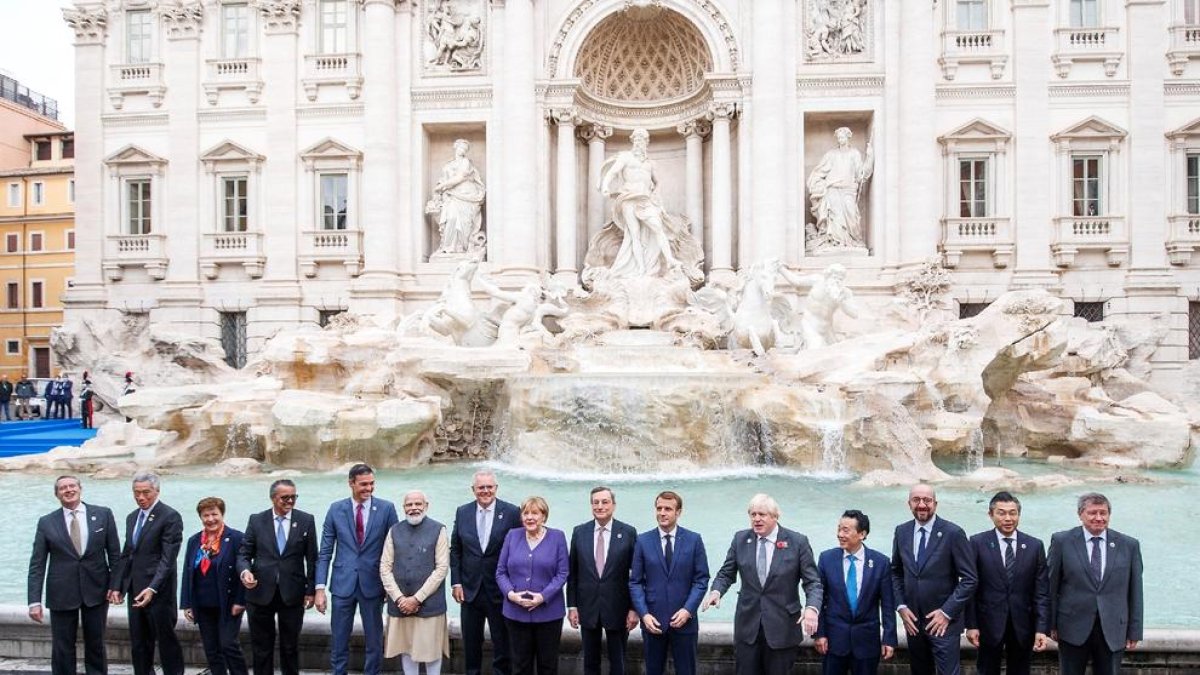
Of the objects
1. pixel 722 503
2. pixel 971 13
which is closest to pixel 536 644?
pixel 722 503

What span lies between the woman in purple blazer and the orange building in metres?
36.8

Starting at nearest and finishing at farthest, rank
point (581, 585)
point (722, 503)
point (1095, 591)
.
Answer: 1. point (1095, 591)
2. point (581, 585)
3. point (722, 503)

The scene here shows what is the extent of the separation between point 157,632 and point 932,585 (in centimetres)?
435

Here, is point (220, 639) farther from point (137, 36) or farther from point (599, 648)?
point (137, 36)

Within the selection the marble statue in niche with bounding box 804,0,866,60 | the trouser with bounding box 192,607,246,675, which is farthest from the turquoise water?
the marble statue in niche with bounding box 804,0,866,60

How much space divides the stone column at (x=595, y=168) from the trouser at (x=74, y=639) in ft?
56.6

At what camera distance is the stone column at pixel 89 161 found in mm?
21938

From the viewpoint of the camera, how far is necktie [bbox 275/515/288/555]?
16.0 ft

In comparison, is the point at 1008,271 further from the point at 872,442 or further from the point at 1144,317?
the point at 872,442

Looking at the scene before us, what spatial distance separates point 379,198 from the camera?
67.7 feet

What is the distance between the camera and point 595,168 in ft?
70.8

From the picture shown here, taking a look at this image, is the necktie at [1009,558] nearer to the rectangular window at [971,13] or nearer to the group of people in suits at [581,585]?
the group of people in suits at [581,585]

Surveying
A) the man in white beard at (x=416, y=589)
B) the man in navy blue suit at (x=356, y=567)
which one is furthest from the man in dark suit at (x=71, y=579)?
the man in white beard at (x=416, y=589)

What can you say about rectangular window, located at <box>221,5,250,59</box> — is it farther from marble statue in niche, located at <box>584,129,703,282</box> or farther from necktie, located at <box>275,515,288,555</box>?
necktie, located at <box>275,515,288,555</box>
